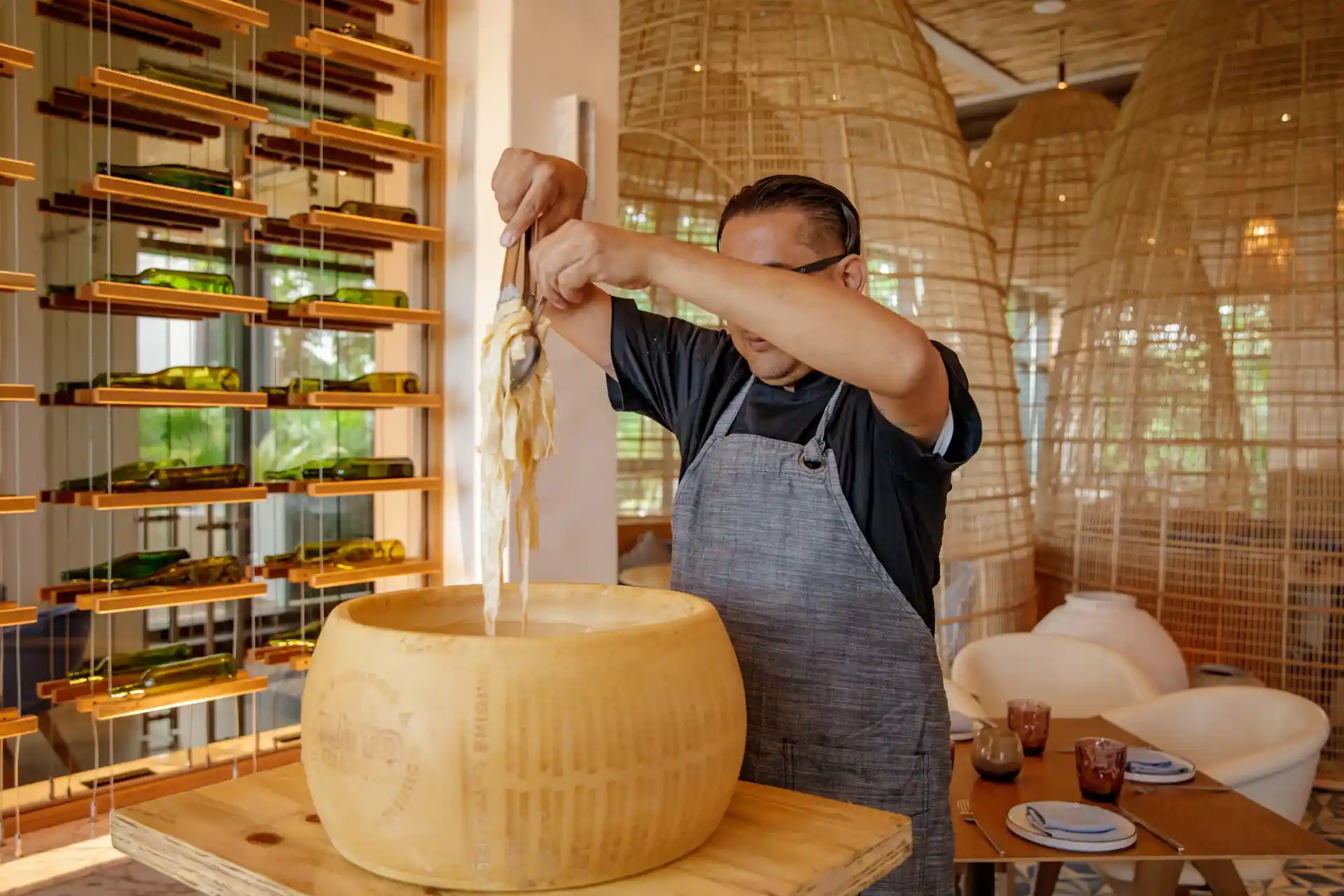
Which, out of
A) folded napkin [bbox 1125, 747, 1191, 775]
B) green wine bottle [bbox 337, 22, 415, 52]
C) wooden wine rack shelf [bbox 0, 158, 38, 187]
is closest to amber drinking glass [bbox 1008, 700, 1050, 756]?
folded napkin [bbox 1125, 747, 1191, 775]

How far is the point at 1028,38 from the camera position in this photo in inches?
257

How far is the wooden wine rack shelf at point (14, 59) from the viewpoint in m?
2.19

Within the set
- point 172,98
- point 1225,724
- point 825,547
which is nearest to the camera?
point 825,547

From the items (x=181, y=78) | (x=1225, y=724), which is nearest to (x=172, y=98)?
(x=181, y=78)

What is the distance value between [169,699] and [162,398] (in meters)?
0.65

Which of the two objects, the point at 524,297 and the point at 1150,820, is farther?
the point at 1150,820

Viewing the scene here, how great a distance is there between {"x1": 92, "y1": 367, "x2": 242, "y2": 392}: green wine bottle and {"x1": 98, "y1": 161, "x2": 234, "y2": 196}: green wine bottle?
15.7 inches

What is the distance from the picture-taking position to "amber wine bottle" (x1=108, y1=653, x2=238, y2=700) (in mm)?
2508

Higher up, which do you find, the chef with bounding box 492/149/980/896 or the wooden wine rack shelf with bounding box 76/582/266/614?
the chef with bounding box 492/149/980/896

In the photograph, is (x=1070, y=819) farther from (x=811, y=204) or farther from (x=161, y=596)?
(x=161, y=596)

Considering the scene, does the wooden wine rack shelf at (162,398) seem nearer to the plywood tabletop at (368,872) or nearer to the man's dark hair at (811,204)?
the man's dark hair at (811,204)

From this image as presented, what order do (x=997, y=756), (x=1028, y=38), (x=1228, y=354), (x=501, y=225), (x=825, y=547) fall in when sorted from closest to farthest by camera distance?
(x=825, y=547) → (x=997, y=756) → (x=501, y=225) → (x=1228, y=354) → (x=1028, y=38)

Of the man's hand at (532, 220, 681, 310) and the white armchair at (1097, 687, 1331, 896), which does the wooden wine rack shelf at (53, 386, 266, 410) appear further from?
the white armchair at (1097, 687, 1331, 896)

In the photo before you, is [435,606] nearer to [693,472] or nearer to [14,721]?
[693,472]
